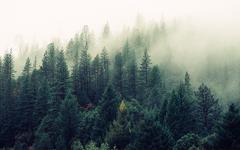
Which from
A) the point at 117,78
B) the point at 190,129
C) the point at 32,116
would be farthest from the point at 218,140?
the point at 117,78

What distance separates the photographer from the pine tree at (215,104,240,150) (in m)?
44.4

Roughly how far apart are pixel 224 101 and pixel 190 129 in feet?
165

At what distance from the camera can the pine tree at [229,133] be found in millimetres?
44375

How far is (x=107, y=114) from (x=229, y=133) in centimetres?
2901

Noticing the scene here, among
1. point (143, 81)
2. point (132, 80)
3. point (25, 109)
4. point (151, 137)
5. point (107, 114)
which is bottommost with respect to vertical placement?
point (151, 137)

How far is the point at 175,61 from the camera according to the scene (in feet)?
507

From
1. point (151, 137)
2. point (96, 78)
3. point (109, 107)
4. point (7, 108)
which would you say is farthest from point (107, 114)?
point (96, 78)

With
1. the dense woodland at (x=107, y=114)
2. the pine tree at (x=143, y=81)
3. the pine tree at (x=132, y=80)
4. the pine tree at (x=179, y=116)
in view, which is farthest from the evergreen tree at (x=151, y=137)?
the pine tree at (x=132, y=80)

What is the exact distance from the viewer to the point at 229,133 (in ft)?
146

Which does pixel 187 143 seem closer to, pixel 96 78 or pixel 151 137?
pixel 151 137

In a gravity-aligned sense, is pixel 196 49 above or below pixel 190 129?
above

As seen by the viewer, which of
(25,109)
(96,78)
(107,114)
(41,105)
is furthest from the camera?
(96,78)

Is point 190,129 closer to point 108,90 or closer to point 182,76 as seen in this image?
point 108,90

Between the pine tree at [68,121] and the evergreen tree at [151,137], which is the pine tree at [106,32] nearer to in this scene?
the pine tree at [68,121]
